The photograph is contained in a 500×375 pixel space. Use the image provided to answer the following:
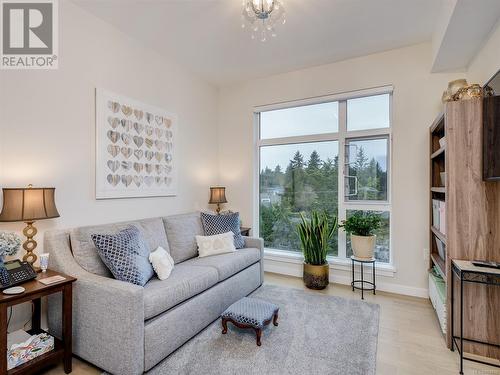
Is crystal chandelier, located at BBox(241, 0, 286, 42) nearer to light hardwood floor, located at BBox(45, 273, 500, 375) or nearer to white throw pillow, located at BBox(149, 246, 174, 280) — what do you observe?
white throw pillow, located at BBox(149, 246, 174, 280)

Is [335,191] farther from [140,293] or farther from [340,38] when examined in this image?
[140,293]

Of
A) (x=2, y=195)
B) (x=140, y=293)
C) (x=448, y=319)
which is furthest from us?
(x=448, y=319)

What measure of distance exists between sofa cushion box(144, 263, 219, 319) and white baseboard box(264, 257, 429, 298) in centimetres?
161

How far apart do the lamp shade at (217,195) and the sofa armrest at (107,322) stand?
7.00 feet

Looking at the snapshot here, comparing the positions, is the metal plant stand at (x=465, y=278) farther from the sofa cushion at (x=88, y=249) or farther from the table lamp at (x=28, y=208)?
the table lamp at (x=28, y=208)

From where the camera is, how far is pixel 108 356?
175cm

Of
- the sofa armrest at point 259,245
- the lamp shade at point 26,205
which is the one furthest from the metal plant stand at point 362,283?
the lamp shade at point 26,205

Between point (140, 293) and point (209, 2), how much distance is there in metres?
2.44

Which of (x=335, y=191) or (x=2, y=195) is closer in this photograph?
(x=2, y=195)

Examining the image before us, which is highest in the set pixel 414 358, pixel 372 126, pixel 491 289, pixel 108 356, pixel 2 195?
pixel 372 126

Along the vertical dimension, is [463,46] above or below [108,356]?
above

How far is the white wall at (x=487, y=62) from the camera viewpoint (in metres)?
2.11

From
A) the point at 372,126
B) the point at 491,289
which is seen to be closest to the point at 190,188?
the point at 372,126

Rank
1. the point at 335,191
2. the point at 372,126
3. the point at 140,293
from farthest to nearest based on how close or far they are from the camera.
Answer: the point at 335,191, the point at 372,126, the point at 140,293
